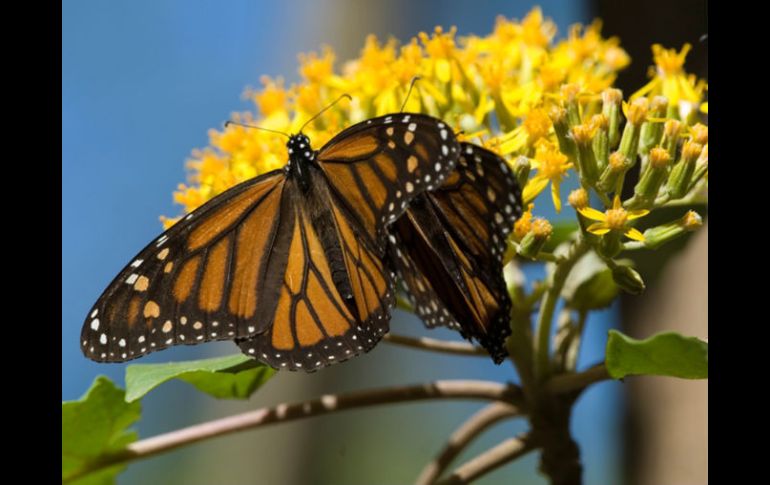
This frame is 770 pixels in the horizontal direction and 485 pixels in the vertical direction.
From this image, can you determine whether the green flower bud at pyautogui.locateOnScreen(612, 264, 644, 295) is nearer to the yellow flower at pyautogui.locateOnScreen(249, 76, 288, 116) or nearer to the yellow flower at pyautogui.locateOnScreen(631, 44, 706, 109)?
the yellow flower at pyautogui.locateOnScreen(631, 44, 706, 109)

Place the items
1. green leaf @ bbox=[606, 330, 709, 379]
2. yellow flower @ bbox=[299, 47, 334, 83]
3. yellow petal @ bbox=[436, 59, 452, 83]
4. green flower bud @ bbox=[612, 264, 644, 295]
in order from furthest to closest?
yellow flower @ bbox=[299, 47, 334, 83] → yellow petal @ bbox=[436, 59, 452, 83] → green flower bud @ bbox=[612, 264, 644, 295] → green leaf @ bbox=[606, 330, 709, 379]

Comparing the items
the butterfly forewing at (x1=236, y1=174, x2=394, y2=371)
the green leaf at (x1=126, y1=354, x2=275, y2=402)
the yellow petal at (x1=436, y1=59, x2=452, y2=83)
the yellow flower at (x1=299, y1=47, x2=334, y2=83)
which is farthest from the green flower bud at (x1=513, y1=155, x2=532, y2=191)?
the yellow flower at (x1=299, y1=47, x2=334, y2=83)

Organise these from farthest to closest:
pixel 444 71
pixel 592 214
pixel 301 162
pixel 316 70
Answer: pixel 316 70 → pixel 444 71 → pixel 301 162 → pixel 592 214

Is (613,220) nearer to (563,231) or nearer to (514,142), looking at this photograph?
(514,142)

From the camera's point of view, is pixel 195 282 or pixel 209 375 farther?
pixel 209 375

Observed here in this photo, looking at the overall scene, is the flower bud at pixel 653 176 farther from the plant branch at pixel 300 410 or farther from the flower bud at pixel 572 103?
the plant branch at pixel 300 410

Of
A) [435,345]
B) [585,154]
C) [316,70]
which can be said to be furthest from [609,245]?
[316,70]

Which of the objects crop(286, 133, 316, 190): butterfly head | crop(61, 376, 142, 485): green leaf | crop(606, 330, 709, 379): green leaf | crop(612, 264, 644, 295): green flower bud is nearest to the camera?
crop(606, 330, 709, 379): green leaf
